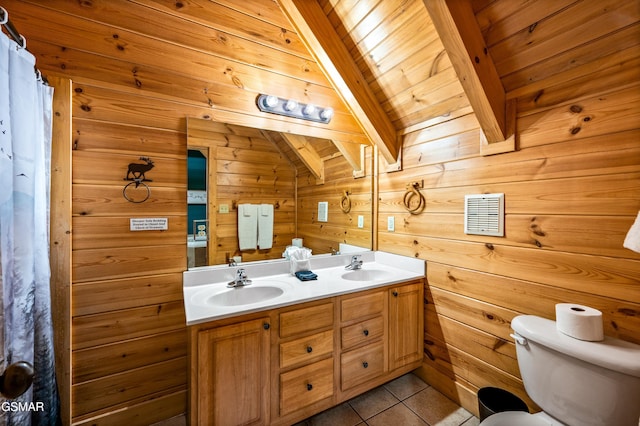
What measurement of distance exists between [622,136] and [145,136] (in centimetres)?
236

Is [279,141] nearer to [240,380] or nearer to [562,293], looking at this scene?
[240,380]

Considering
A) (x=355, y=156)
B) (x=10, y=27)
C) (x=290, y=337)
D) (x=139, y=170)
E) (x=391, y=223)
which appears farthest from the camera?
(x=355, y=156)

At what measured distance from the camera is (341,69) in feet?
6.03

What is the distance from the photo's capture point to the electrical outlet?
7.23 ft

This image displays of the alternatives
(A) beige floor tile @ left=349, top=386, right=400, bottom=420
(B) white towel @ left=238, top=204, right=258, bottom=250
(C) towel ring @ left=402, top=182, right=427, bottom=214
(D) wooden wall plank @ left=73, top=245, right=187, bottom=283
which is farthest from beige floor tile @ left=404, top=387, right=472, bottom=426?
(D) wooden wall plank @ left=73, top=245, right=187, bottom=283

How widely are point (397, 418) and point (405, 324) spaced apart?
553 mm

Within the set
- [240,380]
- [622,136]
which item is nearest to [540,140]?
[622,136]

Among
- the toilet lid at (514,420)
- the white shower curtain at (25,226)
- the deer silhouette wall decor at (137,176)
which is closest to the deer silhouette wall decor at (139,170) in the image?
the deer silhouette wall decor at (137,176)

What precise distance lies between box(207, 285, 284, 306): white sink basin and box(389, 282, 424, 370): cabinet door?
31.1 inches

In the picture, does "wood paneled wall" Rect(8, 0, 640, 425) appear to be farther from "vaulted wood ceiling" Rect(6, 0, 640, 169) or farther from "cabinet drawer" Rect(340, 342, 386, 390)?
"cabinet drawer" Rect(340, 342, 386, 390)

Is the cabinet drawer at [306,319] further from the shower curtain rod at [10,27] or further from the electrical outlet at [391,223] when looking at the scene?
the shower curtain rod at [10,27]

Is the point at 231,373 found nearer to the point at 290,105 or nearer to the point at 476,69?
the point at 290,105

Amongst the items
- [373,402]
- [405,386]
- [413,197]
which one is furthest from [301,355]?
[413,197]

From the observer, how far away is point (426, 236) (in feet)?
6.40
